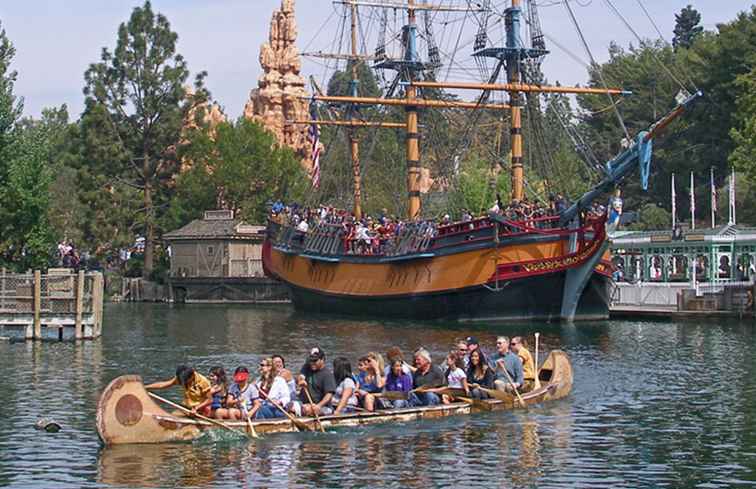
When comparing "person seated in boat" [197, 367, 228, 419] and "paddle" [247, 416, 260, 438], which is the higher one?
"person seated in boat" [197, 367, 228, 419]

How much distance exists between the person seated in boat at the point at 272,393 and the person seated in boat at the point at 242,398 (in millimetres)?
151

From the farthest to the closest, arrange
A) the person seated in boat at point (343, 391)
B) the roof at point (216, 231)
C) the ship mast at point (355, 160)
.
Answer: the roof at point (216, 231) → the ship mast at point (355, 160) → the person seated in boat at point (343, 391)

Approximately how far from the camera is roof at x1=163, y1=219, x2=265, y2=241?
96.4 metres

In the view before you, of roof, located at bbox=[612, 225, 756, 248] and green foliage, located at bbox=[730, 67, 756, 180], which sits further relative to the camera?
green foliage, located at bbox=[730, 67, 756, 180]

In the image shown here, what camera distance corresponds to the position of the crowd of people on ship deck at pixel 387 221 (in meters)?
62.6

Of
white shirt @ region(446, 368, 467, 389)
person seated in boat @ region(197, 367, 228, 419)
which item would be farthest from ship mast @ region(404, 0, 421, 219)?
person seated in boat @ region(197, 367, 228, 419)

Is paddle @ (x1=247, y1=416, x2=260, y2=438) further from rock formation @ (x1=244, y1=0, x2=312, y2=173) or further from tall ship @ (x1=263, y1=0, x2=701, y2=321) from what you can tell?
rock formation @ (x1=244, y1=0, x2=312, y2=173)

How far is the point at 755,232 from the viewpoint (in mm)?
66938

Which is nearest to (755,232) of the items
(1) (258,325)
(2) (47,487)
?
(1) (258,325)

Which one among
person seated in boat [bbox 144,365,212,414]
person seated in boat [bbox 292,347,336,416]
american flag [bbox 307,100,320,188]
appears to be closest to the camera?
person seated in boat [bbox 144,365,212,414]

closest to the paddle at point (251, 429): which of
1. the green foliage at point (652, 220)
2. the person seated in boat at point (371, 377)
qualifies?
the person seated in boat at point (371, 377)

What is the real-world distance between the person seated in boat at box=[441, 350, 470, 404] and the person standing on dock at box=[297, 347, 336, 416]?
330 centimetres

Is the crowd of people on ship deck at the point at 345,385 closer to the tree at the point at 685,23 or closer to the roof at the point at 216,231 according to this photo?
the roof at the point at 216,231

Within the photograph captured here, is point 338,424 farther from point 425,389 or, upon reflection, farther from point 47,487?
point 47,487
